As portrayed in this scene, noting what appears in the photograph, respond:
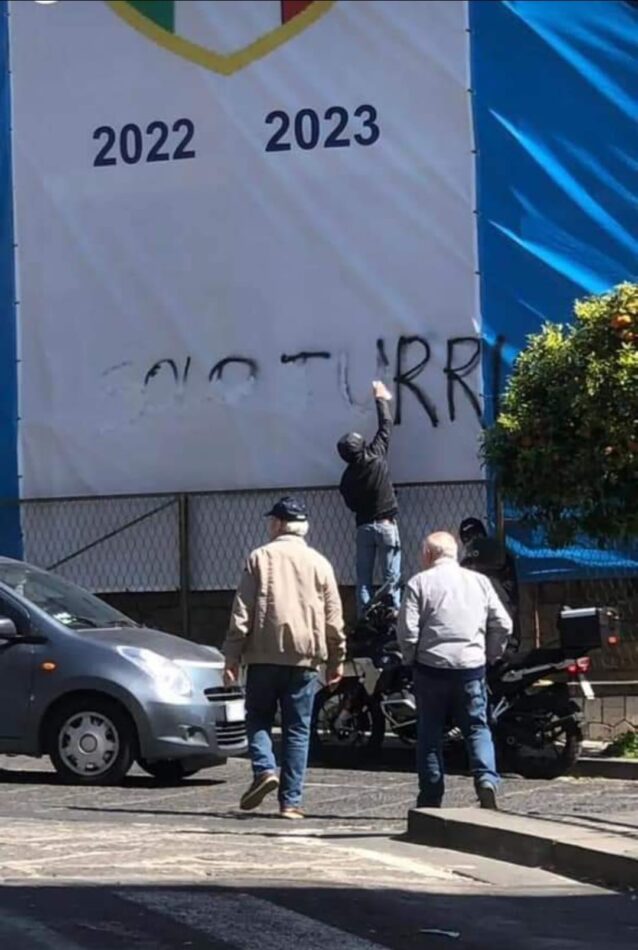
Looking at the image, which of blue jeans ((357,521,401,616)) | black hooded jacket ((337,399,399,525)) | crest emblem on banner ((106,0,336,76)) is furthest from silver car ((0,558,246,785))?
crest emblem on banner ((106,0,336,76))

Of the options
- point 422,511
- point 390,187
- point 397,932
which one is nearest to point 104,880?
point 397,932

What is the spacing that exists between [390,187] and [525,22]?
1.76 meters

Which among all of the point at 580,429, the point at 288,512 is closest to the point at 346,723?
the point at 580,429

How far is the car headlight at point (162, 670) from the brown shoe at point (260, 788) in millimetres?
1582

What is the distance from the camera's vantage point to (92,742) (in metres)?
11.8

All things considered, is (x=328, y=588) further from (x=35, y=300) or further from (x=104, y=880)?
(x=35, y=300)

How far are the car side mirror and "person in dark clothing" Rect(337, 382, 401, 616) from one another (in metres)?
3.44

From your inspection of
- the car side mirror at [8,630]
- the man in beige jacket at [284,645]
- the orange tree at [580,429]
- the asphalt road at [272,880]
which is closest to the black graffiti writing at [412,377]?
the orange tree at [580,429]

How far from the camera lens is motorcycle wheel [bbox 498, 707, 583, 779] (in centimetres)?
1212

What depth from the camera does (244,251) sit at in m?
15.9

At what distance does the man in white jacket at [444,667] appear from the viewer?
996cm

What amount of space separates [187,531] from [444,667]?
6363 millimetres

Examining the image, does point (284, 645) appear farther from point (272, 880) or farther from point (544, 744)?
point (544, 744)

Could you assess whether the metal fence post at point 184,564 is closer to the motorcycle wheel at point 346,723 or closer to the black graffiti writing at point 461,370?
the black graffiti writing at point 461,370
